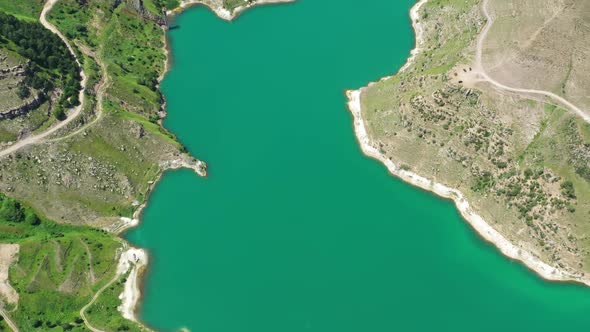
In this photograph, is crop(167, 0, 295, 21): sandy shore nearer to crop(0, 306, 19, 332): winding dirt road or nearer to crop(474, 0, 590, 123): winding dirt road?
crop(474, 0, 590, 123): winding dirt road

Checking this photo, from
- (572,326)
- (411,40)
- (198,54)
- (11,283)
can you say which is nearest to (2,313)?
(11,283)

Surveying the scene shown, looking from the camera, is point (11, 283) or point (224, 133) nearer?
point (11, 283)

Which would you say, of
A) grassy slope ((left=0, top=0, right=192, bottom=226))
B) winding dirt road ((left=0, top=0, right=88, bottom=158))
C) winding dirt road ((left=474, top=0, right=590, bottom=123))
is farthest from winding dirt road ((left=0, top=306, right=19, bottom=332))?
winding dirt road ((left=474, top=0, right=590, bottom=123))

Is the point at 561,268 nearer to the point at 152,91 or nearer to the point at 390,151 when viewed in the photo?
the point at 390,151

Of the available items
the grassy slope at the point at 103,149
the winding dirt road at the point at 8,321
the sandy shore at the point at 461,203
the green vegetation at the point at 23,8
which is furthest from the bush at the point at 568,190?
the green vegetation at the point at 23,8

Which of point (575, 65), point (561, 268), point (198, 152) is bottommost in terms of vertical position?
point (198, 152)

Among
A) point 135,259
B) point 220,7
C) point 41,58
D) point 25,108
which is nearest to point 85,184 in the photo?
point 25,108
